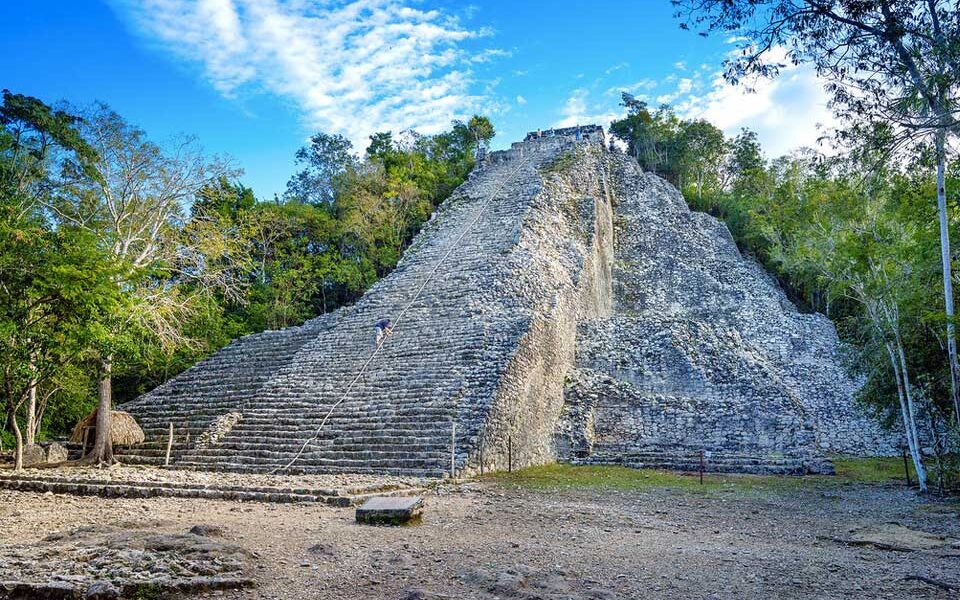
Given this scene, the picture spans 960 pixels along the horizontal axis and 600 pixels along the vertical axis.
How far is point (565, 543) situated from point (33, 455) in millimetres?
10798

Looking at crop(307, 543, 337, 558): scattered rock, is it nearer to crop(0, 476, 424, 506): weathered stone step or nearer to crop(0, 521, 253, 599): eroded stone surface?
crop(0, 521, 253, 599): eroded stone surface

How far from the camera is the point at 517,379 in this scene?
12492 mm

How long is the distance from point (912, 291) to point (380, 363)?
9.60 meters

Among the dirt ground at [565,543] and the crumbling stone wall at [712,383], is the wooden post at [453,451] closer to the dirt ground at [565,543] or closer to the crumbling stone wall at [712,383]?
the dirt ground at [565,543]

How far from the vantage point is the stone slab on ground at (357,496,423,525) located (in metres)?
6.27

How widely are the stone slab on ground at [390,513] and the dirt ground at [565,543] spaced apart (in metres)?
0.13

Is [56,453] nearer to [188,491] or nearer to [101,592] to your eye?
[188,491]

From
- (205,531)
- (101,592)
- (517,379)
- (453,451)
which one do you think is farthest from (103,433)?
(101,592)

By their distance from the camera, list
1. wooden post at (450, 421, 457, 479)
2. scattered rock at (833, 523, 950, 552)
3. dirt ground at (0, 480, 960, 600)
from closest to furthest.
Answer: dirt ground at (0, 480, 960, 600), scattered rock at (833, 523, 950, 552), wooden post at (450, 421, 457, 479)

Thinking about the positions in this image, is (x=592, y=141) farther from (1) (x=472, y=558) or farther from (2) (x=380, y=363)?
(1) (x=472, y=558)

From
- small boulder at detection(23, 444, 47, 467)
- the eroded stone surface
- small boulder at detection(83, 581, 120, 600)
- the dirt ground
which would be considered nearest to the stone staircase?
small boulder at detection(23, 444, 47, 467)

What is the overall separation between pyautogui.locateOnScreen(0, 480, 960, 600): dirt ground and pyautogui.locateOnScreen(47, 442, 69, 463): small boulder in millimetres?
4402

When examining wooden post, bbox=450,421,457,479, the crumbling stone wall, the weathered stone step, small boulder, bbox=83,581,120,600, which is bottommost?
the weathered stone step

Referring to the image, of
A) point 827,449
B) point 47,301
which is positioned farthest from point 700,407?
point 47,301
